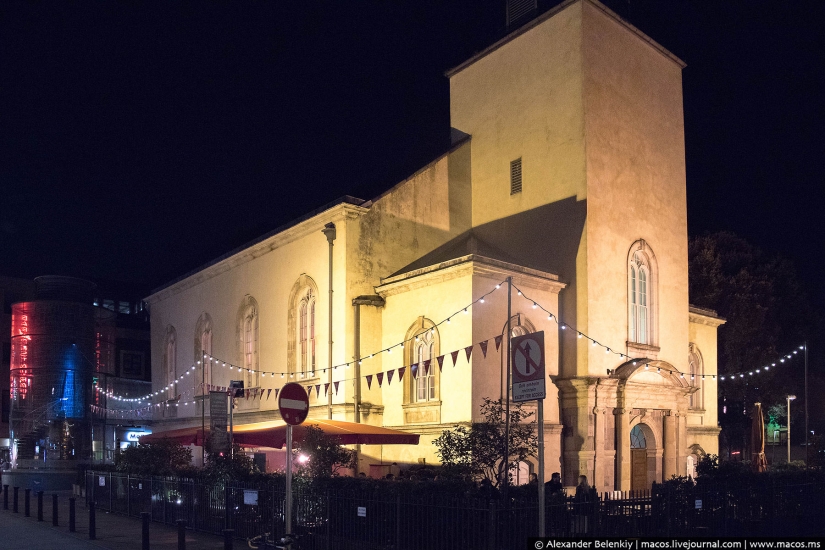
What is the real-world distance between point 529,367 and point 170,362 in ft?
101

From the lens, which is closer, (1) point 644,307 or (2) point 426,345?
(2) point 426,345

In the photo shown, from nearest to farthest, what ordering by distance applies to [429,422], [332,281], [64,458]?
1. [429,422]
2. [332,281]
3. [64,458]

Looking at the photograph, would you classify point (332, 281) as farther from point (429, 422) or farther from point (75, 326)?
point (75, 326)

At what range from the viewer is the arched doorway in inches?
993

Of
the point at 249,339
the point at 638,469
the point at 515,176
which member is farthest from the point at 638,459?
the point at 249,339

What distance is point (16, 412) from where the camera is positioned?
38312mm

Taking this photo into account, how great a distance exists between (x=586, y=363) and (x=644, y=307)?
4221mm

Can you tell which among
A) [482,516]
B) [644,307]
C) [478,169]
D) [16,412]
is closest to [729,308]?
[644,307]

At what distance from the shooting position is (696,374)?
101ft

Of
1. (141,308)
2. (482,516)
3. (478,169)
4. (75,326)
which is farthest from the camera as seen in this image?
(141,308)

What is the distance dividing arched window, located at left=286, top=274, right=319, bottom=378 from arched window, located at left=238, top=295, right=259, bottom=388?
9.37ft

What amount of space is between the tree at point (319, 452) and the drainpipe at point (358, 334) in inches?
233

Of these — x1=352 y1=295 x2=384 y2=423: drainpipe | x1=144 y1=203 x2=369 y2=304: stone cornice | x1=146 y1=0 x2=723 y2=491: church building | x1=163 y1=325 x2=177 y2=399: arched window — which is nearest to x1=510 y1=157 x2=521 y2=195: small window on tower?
x1=146 y1=0 x2=723 y2=491: church building

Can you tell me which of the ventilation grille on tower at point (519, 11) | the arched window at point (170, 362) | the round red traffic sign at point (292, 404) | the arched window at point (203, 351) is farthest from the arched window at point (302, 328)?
the round red traffic sign at point (292, 404)
